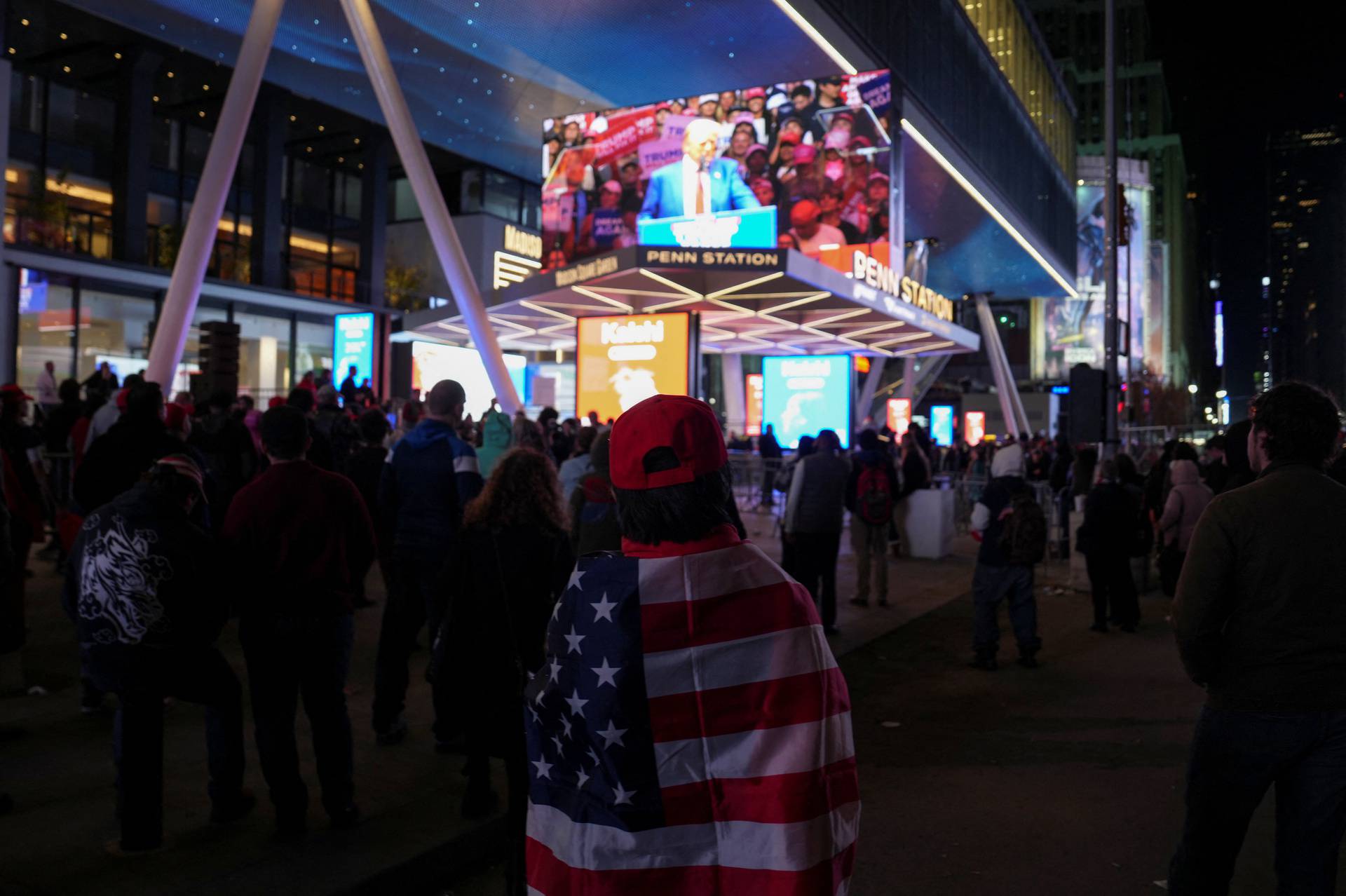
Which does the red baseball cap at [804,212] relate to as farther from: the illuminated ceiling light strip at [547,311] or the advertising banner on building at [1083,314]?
the advertising banner on building at [1083,314]

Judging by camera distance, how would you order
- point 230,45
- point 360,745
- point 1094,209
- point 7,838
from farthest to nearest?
point 1094,209, point 230,45, point 360,745, point 7,838

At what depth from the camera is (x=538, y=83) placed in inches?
1055

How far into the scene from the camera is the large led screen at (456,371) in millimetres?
23438

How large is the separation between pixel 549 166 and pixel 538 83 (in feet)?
10.0

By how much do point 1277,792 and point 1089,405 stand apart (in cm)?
1094

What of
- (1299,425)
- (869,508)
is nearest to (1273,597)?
(1299,425)

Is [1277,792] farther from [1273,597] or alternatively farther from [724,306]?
[724,306]

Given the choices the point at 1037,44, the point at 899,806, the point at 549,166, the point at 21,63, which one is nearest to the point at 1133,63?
the point at 1037,44

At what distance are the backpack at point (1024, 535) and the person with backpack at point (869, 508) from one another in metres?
2.94

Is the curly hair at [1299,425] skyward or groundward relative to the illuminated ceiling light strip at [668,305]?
groundward

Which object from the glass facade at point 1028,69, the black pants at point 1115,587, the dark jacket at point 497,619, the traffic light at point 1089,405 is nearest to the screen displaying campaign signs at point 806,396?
the traffic light at point 1089,405

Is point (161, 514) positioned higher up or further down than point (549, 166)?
further down

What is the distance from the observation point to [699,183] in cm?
2684

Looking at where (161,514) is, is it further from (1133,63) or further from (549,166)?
(1133,63)
